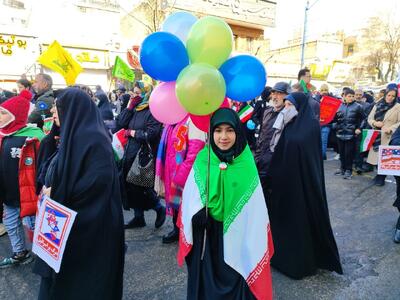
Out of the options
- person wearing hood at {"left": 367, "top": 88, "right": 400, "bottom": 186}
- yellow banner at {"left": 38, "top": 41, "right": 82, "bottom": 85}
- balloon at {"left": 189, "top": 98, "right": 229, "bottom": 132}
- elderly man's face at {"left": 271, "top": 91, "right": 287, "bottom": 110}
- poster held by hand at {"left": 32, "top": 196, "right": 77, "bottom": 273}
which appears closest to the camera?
poster held by hand at {"left": 32, "top": 196, "right": 77, "bottom": 273}

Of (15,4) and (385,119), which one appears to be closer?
(385,119)

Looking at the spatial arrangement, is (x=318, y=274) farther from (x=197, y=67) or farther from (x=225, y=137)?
(x=197, y=67)

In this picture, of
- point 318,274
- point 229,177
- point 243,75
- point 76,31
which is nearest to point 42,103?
point 243,75

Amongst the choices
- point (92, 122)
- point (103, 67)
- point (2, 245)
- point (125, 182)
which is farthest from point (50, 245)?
point (103, 67)

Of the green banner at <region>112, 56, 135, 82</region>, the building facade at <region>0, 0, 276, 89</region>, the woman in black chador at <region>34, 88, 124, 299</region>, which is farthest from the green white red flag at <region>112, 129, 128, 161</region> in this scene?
the building facade at <region>0, 0, 276, 89</region>

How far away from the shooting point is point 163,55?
2293mm

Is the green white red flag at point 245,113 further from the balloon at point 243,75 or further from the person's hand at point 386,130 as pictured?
the balloon at point 243,75

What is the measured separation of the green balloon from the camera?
209cm

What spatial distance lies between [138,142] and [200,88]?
236cm

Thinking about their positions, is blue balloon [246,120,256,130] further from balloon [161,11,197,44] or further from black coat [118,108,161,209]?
balloon [161,11,197,44]

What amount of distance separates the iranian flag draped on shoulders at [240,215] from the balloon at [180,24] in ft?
3.26

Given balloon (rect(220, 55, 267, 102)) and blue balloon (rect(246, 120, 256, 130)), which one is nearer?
balloon (rect(220, 55, 267, 102))

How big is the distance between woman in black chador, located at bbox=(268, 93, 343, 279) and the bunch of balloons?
1058 mm

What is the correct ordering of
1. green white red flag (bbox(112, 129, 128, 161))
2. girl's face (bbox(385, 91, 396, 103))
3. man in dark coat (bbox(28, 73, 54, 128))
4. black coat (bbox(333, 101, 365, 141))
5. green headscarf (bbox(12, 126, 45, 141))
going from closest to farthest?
green headscarf (bbox(12, 126, 45, 141)) < green white red flag (bbox(112, 129, 128, 161)) < man in dark coat (bbox(28, 73, 54, 128)) < girl's face (bbox(385, 91, 396, 103)) < black coat (bbox(333, 101, 365, 141))
